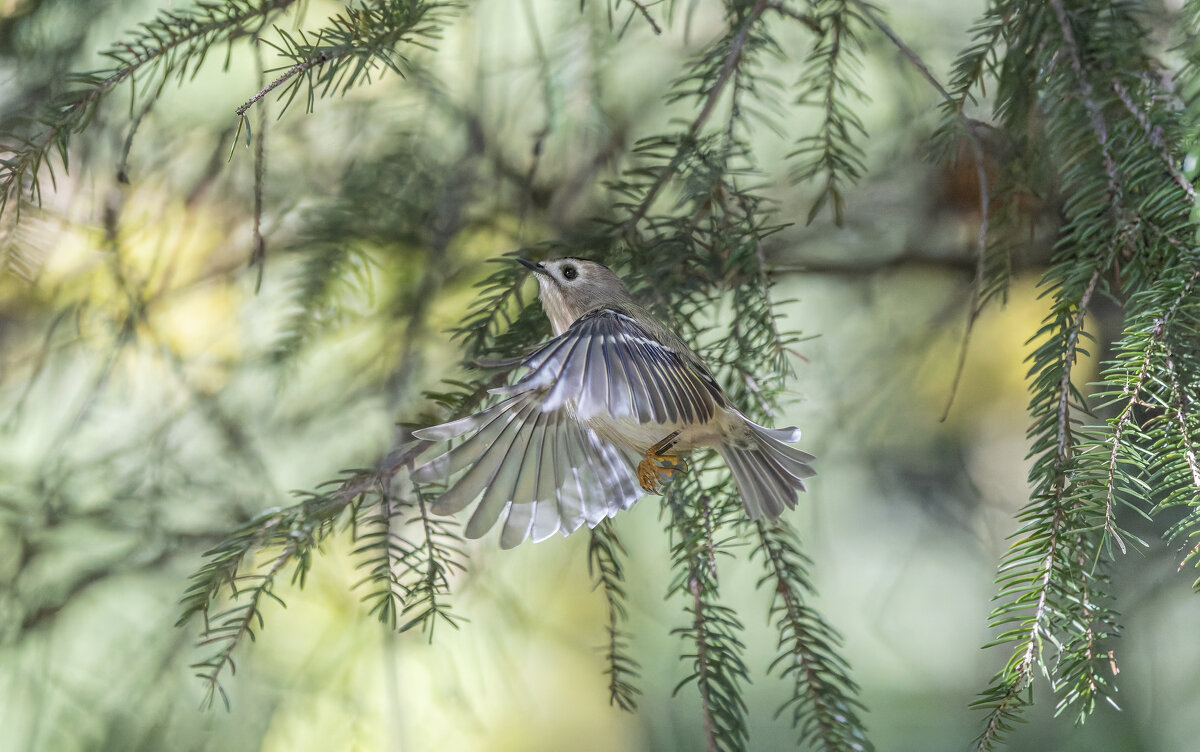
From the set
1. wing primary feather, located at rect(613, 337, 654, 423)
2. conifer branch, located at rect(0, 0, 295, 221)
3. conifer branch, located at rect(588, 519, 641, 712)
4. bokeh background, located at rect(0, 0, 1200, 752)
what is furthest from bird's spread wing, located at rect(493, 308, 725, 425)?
bokeh background, located at rect(0, 0, 1200, 752)

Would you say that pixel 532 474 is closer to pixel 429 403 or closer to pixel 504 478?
pixel 504 478

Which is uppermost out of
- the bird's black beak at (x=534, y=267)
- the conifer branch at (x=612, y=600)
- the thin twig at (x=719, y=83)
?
the thin twig at (x=719, y=83)

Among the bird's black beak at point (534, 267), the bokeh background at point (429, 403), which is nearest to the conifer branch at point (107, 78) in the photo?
the bird's black beak at point (534, 267)

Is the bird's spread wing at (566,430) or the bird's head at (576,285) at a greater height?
the bird's head at (576,285)

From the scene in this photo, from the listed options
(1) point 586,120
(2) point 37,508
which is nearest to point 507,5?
(1) point 586,120

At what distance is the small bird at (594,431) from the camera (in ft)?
1.35

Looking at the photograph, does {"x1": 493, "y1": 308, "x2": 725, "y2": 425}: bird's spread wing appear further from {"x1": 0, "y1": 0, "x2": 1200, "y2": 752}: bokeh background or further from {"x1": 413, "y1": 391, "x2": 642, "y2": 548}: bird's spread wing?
{"x1": 0, "y1": 0, "x2": 1200, "y2": 752}: bokeh background

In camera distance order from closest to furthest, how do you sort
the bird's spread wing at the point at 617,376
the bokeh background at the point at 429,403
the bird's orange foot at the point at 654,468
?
the bird's spread wing at the point at 617,376 < the bird's orange foot at the point at 654,468 < the bokeh background at the point at 429,403

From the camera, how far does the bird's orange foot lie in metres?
0.51

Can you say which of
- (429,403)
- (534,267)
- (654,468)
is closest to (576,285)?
(534,267)

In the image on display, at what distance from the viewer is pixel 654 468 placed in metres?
0.52

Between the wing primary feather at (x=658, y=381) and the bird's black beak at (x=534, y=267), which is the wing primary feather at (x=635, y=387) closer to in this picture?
the wing primary feather at (x=658, y=381)

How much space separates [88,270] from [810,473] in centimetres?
71

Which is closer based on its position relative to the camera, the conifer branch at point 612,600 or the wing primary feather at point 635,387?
the wing primary feather at point 635,387
